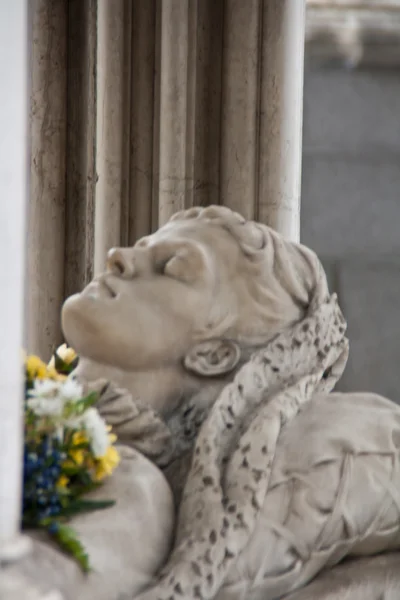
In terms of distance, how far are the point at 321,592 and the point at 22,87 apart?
1233 mm

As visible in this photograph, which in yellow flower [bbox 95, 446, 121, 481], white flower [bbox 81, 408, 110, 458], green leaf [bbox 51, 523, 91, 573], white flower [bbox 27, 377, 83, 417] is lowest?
green leaf [bbox 51, 523, 91, 573]

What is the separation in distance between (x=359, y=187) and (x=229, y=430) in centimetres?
263

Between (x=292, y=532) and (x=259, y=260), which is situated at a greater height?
(x=259, y=260)

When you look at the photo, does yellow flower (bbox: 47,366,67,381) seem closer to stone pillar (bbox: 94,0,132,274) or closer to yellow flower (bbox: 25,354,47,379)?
yellow flower (bbox: 25,354,47,379)

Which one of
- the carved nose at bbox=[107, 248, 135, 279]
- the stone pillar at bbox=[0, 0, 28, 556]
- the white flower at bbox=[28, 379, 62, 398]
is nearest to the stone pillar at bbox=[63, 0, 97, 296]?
the carved nose at bbox=[107, 248, 135, 279]

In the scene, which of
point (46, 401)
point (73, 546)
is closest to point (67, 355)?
point (46, 401)

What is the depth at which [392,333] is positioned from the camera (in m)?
5.55

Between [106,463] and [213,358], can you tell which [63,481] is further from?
[213,358]

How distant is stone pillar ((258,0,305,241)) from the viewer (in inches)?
171

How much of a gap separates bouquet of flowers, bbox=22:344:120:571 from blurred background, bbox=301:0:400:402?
2.73 m

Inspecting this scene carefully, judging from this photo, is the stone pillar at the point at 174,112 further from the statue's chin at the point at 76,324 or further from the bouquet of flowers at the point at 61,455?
the bouquet of flowers at the point at 61,455

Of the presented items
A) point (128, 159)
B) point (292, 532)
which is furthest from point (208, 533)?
point (128, 159)

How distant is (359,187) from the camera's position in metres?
5.55

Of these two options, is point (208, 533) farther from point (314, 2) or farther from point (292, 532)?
point (314, 2)
